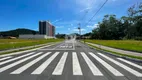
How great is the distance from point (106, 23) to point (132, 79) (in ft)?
374

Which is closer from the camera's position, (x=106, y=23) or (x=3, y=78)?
(x=3, y=78)

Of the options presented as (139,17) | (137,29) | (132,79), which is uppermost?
(139,17)

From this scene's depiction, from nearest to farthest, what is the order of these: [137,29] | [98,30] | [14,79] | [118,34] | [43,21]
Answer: [14,79], [137,29], [118,34], [98,30], [43,21]

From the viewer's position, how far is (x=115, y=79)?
230 inches

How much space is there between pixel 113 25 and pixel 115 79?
110441 millimetres

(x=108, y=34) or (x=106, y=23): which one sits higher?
(x=106, y=23)

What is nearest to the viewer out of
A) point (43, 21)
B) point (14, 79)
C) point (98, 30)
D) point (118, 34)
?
point (14, 79)

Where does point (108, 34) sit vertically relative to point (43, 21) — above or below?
below

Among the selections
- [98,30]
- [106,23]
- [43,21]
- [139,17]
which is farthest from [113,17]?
[43,21]

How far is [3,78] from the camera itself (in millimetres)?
5891

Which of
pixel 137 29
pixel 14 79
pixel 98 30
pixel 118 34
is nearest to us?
pixel 14 79

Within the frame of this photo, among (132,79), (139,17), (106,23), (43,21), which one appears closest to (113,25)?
(106,23)

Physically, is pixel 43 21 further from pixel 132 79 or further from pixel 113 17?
pixel 132 79

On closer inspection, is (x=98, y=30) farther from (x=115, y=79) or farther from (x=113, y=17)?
(x=115, y=79)
